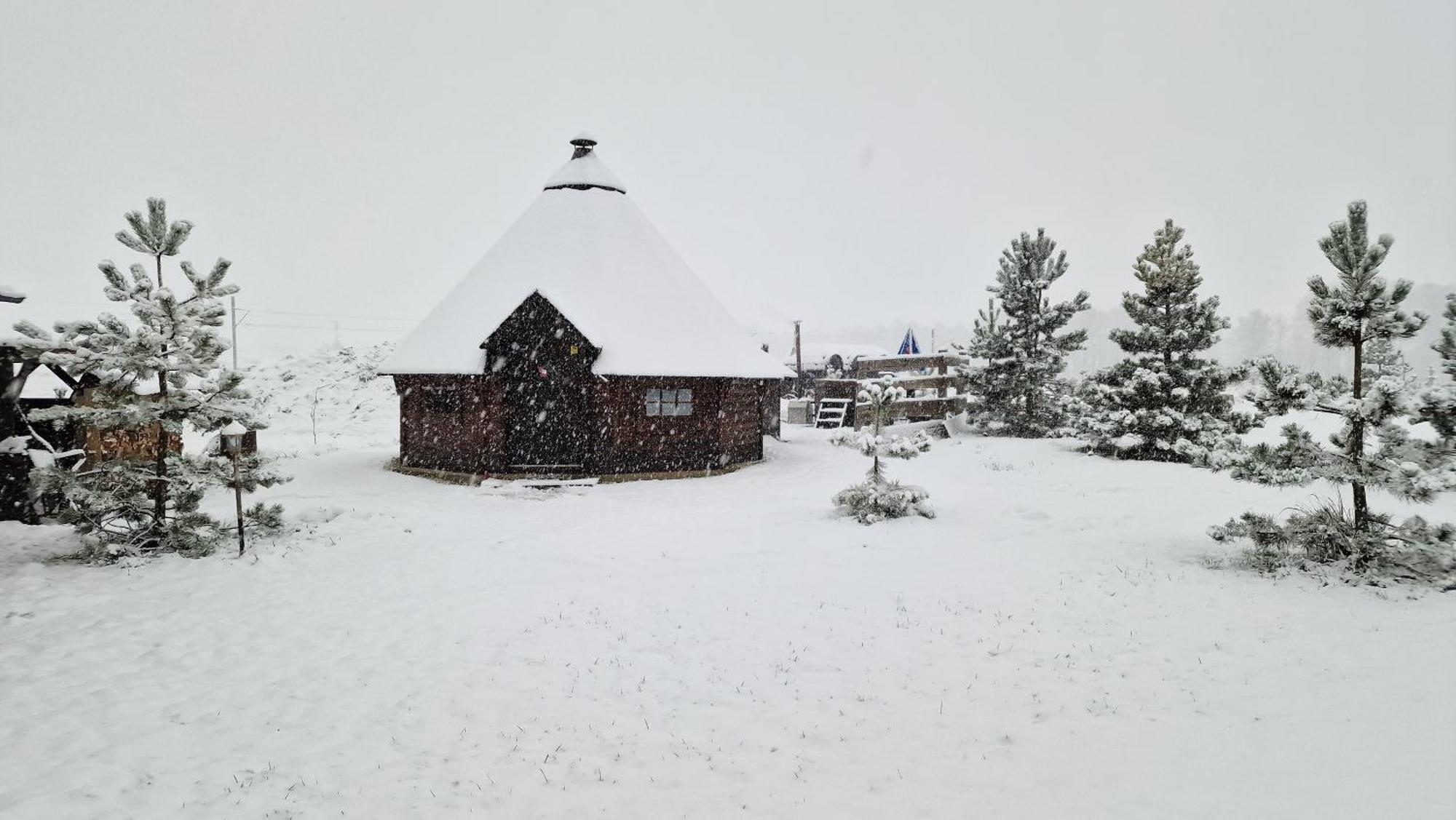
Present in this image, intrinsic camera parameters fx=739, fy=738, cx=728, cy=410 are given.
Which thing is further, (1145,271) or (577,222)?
(577,222)

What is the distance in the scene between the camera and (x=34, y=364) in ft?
33.2

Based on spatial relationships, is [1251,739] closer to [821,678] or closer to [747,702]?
[821,678]

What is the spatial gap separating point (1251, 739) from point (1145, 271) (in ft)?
50.4

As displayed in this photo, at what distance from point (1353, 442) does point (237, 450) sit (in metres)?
13.6

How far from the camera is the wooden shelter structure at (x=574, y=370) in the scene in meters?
17.0

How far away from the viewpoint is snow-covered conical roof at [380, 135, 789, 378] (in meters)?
17.4

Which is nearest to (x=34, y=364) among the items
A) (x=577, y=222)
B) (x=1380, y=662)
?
(x=577, y=222)

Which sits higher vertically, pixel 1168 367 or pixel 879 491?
pixel 1168 367

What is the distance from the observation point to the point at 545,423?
1766 cm

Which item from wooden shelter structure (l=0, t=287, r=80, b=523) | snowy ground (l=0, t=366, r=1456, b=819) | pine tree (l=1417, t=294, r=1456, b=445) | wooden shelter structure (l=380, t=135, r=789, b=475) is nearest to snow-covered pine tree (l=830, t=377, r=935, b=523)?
snowy ground (l=0, t=366, r=1456, b=819)

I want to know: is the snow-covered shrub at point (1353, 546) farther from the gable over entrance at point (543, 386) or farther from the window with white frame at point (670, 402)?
the gable over entrance at point (543, 386)

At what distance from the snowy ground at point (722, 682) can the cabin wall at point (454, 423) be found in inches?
237

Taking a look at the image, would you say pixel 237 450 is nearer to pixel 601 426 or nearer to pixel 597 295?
pixel 601 426

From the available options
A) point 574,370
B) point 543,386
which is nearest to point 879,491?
point 574,370
